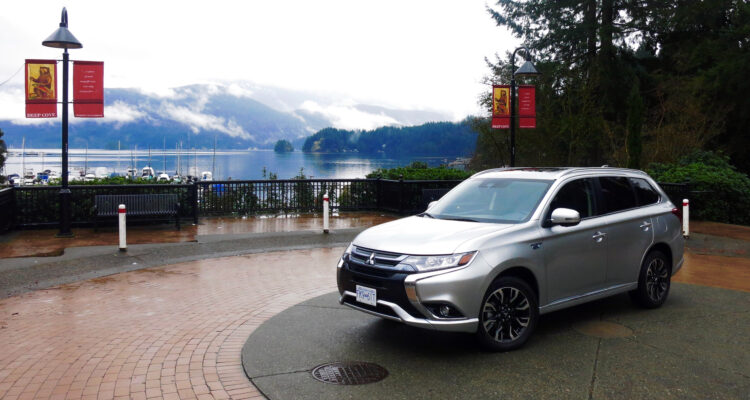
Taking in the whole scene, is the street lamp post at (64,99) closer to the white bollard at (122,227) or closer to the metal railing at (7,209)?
the metal railing at (7,209)

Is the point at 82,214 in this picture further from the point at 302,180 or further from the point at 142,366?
the point at 142,366

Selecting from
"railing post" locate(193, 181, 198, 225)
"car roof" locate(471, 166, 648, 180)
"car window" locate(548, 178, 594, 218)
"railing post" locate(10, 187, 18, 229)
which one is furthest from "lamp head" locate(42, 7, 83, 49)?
"car window" locate(548, 178, 594, 218)

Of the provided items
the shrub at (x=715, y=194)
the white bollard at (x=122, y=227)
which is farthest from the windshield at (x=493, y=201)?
the shrub at (x=715, y=194)

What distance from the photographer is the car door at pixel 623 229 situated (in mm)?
6840

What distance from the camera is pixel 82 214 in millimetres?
15000

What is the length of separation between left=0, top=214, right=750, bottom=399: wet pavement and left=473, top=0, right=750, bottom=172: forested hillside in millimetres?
20151

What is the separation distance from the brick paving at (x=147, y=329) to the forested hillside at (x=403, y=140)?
267 feet

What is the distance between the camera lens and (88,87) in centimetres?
1359

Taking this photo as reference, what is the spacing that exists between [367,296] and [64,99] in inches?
416

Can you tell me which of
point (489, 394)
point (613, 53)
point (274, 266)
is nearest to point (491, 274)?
point (489, 394)

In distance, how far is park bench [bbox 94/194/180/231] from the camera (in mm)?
14359

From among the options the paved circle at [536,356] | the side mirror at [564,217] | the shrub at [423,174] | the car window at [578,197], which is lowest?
the paved circle at [536,356]

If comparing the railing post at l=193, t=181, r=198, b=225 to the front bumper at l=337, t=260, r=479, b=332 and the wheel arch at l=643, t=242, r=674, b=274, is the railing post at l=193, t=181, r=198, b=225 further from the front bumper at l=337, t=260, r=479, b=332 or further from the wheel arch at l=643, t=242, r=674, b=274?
the wheel arch at l=643, t=242, r=674, b=274

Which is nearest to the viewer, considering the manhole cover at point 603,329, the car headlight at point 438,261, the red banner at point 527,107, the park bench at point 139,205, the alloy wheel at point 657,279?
the car headlight at point 438,261
